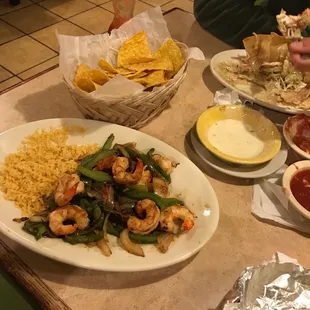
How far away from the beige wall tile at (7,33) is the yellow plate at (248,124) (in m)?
1.86

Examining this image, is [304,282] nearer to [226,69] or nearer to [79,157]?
[79,157]

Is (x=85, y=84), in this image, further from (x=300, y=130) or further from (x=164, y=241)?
(x=300, y=130)

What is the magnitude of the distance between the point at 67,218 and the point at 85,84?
0.40 meters

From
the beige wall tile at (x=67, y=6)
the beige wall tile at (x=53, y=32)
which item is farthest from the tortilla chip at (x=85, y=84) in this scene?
the beige wall tile at (x=67, y=6)

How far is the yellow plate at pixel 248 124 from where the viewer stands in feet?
3.76

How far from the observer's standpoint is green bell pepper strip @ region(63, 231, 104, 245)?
88cm

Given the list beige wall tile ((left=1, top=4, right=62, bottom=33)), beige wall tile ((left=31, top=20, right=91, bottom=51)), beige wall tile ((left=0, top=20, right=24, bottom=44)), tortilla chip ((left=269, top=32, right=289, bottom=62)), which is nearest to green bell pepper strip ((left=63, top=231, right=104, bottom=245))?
tortilla chip ((left=269, top=32, right=289, bottom=62))

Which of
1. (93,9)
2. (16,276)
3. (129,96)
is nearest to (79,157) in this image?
(129,96)

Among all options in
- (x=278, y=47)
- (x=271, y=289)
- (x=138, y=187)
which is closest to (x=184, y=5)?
(x=278, y=47)

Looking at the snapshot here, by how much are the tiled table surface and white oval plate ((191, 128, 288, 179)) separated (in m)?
0.03

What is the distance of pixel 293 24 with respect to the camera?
4.38 feet

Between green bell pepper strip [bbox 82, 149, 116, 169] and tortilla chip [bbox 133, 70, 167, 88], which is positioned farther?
tortilla chip [bbox 133, 70, 167, 88]

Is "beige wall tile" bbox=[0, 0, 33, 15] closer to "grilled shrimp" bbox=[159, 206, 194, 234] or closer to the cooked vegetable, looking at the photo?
the cooked vegetable

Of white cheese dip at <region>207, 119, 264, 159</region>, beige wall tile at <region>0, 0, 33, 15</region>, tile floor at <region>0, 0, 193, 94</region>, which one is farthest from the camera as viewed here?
beige wall tile at <region>0, 0, 33, 15</region>
